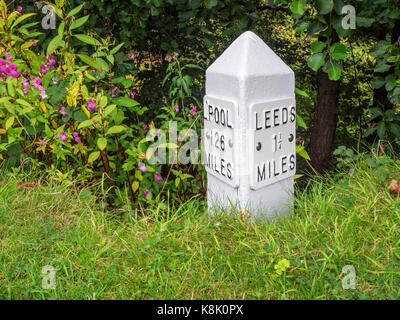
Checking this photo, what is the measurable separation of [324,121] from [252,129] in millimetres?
1821

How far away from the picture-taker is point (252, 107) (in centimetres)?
235

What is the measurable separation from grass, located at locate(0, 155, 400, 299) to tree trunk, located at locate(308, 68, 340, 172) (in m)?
1.39

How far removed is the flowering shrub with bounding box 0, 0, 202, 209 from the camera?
2.99 m

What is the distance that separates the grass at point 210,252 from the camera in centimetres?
196

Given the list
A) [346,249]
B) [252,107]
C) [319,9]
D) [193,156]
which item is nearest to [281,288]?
[346,249]

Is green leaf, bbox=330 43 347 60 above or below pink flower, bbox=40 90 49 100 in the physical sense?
above

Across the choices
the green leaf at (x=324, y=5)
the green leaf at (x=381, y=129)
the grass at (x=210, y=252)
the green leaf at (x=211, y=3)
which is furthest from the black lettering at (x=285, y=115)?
the green leaf at (x=211, y=3)

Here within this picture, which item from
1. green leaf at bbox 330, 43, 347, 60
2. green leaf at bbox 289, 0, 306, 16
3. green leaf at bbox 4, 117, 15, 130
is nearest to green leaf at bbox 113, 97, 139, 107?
green leaf at bbox 4, 117, 15, 130

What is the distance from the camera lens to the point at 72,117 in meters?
3.17

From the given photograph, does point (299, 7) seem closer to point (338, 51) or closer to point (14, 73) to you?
point (338, 51)

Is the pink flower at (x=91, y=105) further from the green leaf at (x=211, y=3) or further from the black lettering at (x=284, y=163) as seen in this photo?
the black lettering at (x=284, y=163)

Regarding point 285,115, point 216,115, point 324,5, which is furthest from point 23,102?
point 324,5

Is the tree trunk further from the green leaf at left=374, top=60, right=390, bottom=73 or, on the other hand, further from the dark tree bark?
the green leaf at left=374, top=60, right=390, bottom=73

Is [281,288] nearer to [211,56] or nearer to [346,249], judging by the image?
[346,249]
